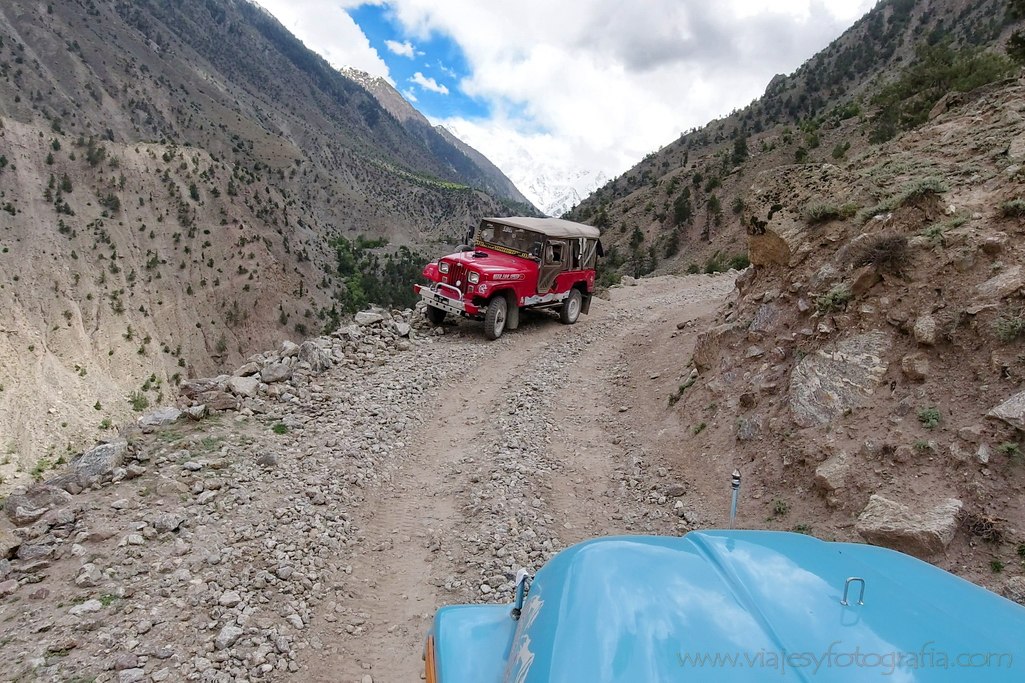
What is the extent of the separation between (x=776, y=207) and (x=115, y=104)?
286ft

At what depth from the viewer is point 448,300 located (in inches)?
452

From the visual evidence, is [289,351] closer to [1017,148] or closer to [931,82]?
[1017,148]

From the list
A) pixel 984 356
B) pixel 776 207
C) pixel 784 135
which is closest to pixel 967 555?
pixel 984 356

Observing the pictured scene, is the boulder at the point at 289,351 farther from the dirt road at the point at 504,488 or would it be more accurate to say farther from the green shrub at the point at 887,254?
the green shrub at the point at 887,254

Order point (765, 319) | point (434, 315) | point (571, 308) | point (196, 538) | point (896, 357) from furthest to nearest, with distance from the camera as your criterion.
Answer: point (571, 308) → point (434, 315) → point (765, 319) → point (896, 357) → point (196, 538)

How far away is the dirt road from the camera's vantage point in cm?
453

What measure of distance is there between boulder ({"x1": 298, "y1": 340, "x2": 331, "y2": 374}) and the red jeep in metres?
3.00

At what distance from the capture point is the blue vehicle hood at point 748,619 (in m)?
1.78

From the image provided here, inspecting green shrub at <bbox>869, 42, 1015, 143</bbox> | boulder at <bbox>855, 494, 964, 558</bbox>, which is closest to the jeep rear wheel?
boulder at <bbox>855, 494, 964, 558</bbox>

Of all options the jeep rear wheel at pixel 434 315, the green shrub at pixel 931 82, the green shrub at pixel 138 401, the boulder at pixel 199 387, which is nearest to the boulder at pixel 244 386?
the boulder at pixel 199 387

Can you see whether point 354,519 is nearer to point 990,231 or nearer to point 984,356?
point 984,356

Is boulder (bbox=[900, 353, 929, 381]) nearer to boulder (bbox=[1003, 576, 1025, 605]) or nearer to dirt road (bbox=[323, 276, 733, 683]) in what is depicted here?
boulder (bbox=[1003, 576, 1025, 605])

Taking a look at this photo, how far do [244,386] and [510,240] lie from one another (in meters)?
7.03

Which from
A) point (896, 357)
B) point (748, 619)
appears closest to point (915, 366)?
point (896, 357)
